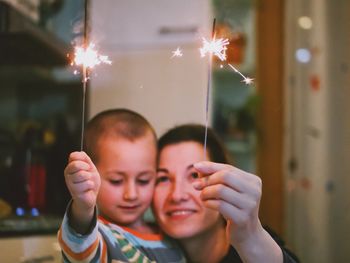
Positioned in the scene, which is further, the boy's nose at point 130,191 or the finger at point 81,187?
the boy's nose at point 130,191

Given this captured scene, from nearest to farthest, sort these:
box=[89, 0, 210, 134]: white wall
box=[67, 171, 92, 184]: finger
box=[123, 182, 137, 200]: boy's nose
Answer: box=[67, 171, 92, 184]: finger, box=[123, 182, 137, 200]: boy's nose, box=[89, 0, 210, 134]: white wall

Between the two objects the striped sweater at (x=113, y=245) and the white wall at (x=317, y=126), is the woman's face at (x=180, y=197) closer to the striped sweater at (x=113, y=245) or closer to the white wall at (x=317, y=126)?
the striped sweater at (x=113, y=245)

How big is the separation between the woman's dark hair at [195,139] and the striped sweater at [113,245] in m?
0.14

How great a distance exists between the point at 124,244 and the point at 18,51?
69cm

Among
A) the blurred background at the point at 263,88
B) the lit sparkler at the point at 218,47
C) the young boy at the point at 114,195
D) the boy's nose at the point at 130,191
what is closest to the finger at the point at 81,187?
the young boy at the point at 114,195

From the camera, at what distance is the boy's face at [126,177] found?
0.59 m

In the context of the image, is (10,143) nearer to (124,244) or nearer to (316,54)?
(124,244)

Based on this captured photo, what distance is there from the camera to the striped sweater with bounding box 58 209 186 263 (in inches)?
21.1

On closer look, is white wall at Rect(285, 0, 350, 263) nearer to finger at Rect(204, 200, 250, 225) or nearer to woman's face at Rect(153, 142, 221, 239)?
woman's face at Rect(153, 142, 221, 239)

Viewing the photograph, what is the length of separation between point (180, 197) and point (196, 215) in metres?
0.04

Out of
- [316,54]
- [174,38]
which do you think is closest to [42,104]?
[174,38]

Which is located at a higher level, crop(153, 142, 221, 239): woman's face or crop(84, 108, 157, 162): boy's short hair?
crop(84, 108, 157, 162): boy's short hair

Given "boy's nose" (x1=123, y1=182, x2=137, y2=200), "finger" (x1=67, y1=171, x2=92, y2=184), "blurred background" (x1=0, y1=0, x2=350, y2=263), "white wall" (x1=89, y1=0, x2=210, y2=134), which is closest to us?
"finger" (x1=67, y1=171, x2=92, y2=184)

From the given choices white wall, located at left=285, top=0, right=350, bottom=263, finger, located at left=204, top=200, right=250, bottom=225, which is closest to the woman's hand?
finger, located at left=204, top=200, right=250, bottom=225
